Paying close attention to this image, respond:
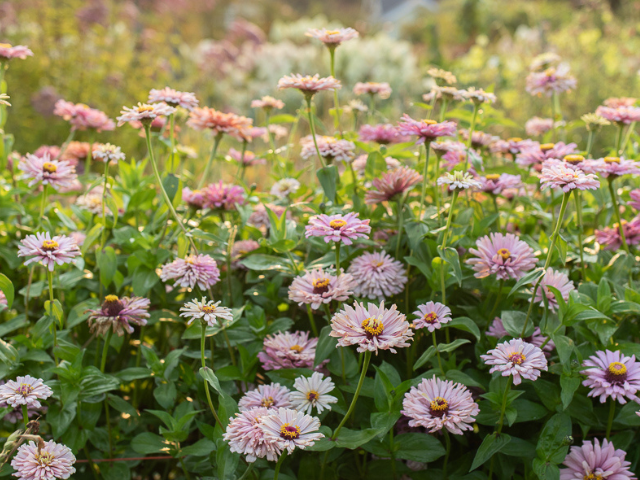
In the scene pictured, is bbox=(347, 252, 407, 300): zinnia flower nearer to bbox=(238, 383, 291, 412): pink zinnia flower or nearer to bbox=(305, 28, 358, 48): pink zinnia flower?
bbox=(238, 383, 291, 412): pink zinnia flower

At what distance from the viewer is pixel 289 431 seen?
903mm

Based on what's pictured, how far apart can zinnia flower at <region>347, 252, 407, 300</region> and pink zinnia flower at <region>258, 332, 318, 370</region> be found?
160 millimetres

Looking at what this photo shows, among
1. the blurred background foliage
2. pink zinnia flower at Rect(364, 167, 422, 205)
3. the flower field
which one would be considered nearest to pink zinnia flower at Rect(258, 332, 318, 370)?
the flower field

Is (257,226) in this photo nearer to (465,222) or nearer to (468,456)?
(465,222)

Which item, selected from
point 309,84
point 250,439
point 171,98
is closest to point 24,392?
point 250,439

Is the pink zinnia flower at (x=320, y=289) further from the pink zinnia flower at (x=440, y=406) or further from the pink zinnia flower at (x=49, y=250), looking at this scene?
the pink zinnia flower at (x=49, y=250)

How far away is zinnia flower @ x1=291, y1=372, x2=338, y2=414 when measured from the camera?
40.9 inches

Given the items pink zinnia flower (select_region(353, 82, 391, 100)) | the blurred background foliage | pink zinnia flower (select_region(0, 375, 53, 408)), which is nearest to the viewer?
pink zinnia flower (select_region(0, 375, 53, 408))

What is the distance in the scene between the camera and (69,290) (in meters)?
1.45

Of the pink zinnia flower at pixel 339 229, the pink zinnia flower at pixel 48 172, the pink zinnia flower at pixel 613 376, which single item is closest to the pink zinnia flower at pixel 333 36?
the pink zinnia flower at pixel 339 229

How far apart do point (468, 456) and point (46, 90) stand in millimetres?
3884

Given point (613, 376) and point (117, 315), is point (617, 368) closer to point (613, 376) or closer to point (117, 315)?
point (613, 376)

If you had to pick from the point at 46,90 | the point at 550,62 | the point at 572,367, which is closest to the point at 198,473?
the point at 572,367

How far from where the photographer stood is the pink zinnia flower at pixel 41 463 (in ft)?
3.12
